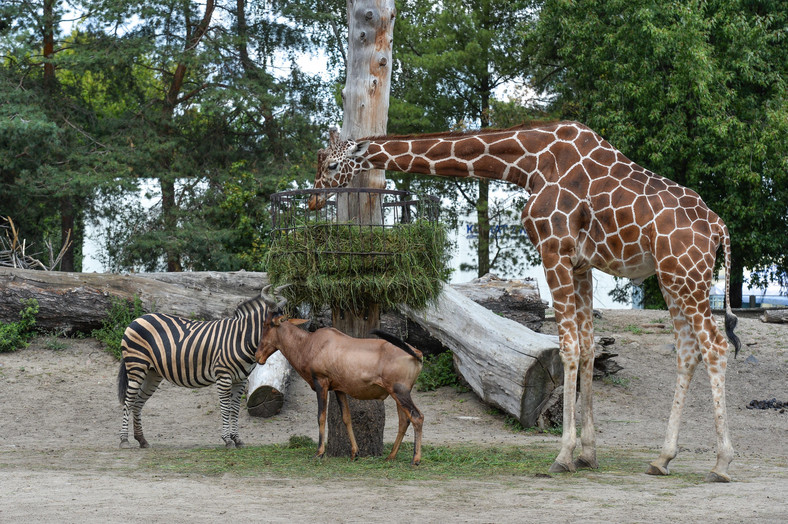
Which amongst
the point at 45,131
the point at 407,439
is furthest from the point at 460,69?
the point at 407,439

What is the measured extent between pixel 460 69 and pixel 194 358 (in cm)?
1975

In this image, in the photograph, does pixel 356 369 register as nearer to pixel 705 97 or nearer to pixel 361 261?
pixel 361 261

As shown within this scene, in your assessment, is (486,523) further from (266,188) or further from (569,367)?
(266,188)

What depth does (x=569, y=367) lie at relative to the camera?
7.29 m

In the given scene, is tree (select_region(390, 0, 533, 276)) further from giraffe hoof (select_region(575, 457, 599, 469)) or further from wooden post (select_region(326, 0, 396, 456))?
giraffe hoof (select_region(575, 457, 599, 469))

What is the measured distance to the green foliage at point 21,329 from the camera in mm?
13266

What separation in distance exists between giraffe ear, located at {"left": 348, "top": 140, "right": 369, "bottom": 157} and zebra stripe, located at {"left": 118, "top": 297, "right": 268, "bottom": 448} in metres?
2.20

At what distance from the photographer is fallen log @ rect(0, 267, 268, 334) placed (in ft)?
44.3

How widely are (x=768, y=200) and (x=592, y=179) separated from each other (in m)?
15.4

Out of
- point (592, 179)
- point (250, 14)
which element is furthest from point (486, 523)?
point (250, 14)

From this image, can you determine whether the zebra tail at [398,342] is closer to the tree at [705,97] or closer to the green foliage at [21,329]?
the green foliage at [21,329]

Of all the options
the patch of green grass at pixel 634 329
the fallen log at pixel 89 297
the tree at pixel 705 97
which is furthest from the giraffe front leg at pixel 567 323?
the tree at pixel 705 97

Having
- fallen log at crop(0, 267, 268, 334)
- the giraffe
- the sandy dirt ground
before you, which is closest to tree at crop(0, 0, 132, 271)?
fallen log at crop(0, 267, 268, 334)

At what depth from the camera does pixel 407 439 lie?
950cm
